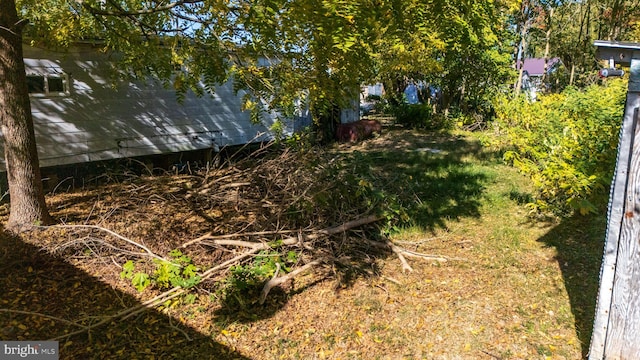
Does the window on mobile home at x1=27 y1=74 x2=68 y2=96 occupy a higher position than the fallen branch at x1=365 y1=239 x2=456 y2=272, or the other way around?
the window on mobile home at x1=27 y1=74 x2=68 y2=96

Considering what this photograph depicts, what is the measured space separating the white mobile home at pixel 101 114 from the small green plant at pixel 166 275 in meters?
2.73

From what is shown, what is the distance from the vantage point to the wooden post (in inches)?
102

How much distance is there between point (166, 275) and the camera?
4.14 meters

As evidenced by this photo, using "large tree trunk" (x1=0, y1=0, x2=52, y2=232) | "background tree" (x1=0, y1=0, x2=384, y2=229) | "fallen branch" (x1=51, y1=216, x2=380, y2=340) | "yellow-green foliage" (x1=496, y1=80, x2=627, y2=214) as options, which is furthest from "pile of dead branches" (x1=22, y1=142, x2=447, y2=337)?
"yellow-green foliage" (x1=496, y1=80, x2=627, y2=214)

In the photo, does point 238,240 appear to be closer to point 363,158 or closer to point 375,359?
point 375,359

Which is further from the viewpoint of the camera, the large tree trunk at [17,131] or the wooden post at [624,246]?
the large tree trunk at [17,131]

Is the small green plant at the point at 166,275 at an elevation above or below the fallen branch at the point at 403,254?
above

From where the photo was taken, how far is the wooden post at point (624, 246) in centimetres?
258

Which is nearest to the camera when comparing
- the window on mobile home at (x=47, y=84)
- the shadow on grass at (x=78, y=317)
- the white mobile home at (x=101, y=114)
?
the shadow on grass at (x=78, y=317)

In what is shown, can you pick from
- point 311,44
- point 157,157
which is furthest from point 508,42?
point 311,44

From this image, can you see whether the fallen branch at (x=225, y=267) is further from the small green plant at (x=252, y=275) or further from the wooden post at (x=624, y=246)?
the wooden post at (x=624, y=246)

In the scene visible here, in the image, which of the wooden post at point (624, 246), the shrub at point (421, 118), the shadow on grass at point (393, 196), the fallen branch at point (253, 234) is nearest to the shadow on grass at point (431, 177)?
the shadow on grass at point (393, 196)

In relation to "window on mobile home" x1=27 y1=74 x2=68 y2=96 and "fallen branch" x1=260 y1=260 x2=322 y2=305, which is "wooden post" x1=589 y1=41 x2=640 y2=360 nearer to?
"fallen branch" x1=260 y1=260 x2=322 y2=305

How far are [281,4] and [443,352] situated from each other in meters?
3.04
